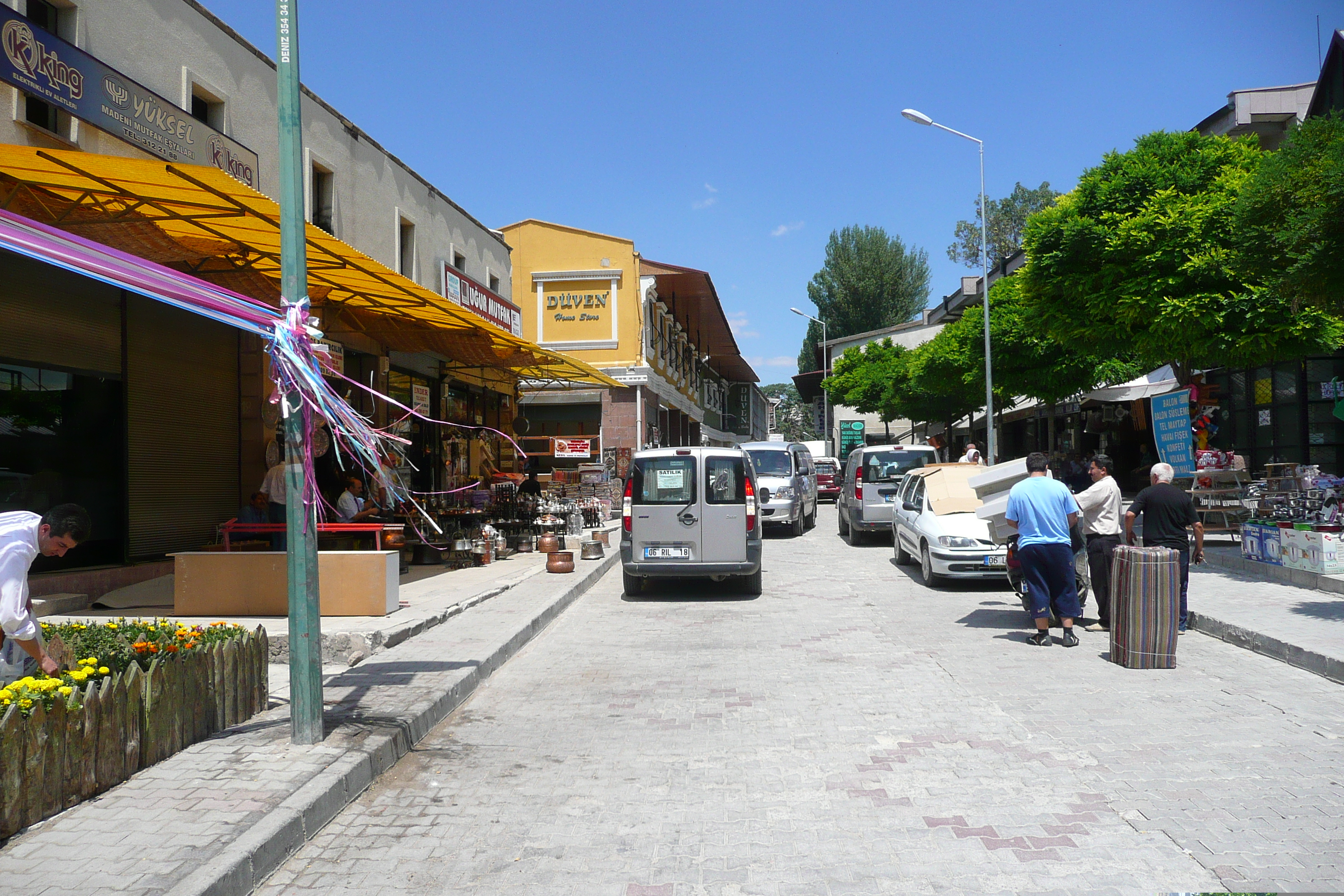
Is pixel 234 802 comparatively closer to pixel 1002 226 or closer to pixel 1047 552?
pixel 1047 552

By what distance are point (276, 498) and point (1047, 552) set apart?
28.0ft

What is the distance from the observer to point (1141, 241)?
14.9 metres

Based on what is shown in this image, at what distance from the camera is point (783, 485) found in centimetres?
2127

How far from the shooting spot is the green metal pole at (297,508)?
519 cm

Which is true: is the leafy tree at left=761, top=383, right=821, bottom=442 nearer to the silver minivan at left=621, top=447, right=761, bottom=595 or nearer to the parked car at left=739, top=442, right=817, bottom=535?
Result: the parked car at left=739, top=442, right=817, bottom=535

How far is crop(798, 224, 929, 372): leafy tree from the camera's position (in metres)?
74.4

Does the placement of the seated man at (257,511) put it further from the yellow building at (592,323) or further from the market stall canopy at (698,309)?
the market stall canopy at (698,309)

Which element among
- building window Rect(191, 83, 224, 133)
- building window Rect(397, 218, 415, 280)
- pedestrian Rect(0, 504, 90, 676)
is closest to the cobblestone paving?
pedestrian Rect(0, 504, 90, 676)

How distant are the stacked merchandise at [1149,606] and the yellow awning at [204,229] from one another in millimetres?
7500

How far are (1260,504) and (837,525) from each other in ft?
40.1

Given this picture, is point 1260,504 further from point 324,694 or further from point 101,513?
point 101,513

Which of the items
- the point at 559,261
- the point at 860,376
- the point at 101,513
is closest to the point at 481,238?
the point at 559,261

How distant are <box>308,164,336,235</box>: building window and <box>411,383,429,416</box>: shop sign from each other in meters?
A: 3.61

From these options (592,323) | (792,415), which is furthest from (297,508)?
(792,415)
